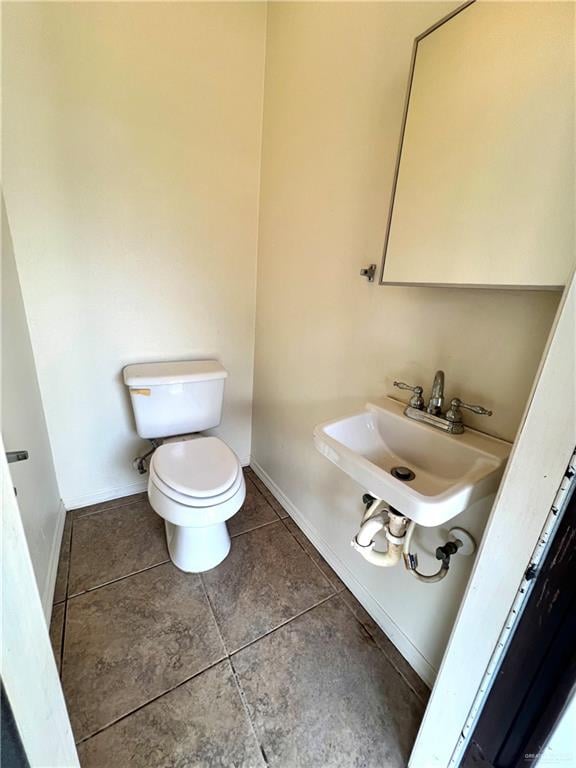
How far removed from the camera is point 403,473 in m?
0.98

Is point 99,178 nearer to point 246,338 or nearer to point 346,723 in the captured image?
point 246,338

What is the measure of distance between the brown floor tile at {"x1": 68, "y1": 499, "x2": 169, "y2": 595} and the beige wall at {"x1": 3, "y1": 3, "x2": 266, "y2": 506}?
17cm

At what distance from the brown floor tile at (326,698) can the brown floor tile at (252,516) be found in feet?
1.80

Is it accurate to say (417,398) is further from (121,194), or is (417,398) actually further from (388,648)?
(121,194)

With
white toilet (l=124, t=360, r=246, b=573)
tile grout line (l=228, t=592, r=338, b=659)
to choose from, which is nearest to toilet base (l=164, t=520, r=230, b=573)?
white toilet (l=124, t=360, r=246, b=573)

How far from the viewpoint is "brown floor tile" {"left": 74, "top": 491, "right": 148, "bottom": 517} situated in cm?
181

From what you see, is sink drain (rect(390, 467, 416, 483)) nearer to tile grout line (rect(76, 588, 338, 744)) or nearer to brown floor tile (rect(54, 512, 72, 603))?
tile grout line (rect(76, 588, 338, 744))

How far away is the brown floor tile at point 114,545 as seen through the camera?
1467 mm

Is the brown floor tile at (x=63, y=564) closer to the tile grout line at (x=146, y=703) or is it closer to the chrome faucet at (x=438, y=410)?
the tile grout line at (x=146, y=703)

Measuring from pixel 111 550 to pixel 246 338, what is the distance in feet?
4.20

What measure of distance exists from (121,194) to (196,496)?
1348 millimetres

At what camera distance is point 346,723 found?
103cm

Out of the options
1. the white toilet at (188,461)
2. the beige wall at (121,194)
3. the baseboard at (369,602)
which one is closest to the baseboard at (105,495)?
the beige wall at (121,194)

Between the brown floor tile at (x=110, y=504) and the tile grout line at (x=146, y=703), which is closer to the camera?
the tile grout line at (x=146, y=703)
